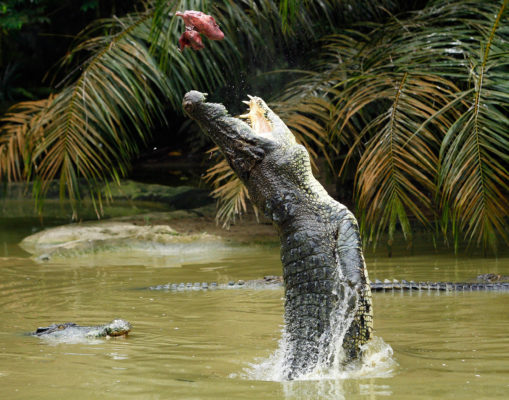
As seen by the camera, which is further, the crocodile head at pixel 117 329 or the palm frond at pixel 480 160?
the palm frond at pixel 480 160

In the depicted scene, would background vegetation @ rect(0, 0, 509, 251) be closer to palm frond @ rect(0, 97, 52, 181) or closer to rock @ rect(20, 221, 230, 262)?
palm frond @ rect(0, 97, 52, 181)

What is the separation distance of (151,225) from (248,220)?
1.26 m

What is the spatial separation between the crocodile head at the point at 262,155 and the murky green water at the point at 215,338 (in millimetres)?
811

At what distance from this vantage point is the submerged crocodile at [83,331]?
13.0ft

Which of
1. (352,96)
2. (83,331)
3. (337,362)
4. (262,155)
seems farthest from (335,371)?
(352,96)

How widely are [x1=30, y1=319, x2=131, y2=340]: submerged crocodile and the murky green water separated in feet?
0.27

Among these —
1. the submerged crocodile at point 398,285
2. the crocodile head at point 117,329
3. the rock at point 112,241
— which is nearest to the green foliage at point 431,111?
the submerged crocodile at point 398,285

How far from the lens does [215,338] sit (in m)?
3.98

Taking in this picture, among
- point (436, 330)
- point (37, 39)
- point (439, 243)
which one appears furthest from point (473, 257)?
point (37, 39)

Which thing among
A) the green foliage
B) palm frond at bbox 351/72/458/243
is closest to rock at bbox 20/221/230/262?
the green foliage

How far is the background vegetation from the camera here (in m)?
5.93

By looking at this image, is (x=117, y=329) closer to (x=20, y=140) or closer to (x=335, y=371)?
(x=335, y=371)

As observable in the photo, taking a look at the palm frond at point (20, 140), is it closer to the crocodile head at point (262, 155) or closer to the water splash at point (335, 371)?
the crocodile head at point (262, 155)

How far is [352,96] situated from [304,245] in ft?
13.0
